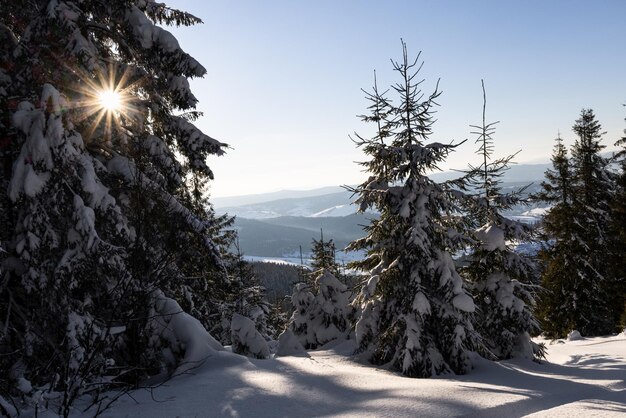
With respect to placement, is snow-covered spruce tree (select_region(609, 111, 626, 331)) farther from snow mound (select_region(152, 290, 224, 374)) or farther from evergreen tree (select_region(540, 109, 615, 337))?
snow mound (select_region(152, 290, 224, 374))

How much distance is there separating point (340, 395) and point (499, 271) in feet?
28.4

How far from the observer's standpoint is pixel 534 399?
7.42m

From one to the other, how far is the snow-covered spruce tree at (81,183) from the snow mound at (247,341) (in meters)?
3.47

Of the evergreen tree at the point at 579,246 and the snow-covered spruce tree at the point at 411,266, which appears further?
the evergreen tree at the point at 579,246

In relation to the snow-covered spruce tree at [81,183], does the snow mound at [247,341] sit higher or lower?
lower

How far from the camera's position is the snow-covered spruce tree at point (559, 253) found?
2148cm

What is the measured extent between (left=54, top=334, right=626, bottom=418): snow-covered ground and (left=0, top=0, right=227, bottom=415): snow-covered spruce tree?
107 cm

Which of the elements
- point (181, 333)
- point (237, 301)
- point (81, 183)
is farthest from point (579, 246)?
point (81, 183)

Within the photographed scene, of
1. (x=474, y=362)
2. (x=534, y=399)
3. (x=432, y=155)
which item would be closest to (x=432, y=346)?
(x=474, y=362)

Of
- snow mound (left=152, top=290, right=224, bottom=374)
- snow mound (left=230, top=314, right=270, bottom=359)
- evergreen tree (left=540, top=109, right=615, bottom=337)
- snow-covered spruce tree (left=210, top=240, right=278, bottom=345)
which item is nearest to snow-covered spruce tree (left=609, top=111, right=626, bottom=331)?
evergreen tree (left=540, top=109, right=615, bottom=337)

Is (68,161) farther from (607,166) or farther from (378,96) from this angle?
(607,166)

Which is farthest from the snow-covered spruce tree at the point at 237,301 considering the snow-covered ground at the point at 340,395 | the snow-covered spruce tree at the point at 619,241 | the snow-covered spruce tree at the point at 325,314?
the snow-covered spruce tree at the point at 619,241

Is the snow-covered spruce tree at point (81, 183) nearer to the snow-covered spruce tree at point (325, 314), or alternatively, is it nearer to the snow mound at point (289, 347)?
the snow mound at point (289, 347)

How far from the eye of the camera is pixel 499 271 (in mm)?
13469
